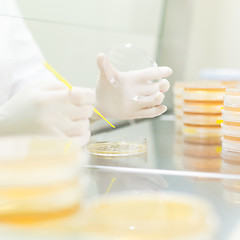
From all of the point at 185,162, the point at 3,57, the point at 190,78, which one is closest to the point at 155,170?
the point at 185,162

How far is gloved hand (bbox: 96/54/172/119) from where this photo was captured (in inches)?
39.8

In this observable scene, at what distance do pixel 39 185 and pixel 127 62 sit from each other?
632 mm

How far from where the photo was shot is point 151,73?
106 cm

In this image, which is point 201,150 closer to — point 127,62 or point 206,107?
point 206,107

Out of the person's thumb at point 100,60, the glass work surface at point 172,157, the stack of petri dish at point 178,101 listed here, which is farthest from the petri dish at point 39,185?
the stack of petri dish at point 178,101

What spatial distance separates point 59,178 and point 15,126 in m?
0.25

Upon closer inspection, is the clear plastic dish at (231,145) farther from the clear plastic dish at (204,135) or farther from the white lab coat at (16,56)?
the white lab coat at (16,56)

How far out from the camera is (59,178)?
0.48m

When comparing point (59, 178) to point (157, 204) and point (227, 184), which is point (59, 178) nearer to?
point (157, 204)

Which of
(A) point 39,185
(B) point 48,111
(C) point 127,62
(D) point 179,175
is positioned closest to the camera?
(A) point 39,185

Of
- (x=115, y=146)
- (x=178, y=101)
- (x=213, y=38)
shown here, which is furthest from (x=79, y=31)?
(x=213, y=38)

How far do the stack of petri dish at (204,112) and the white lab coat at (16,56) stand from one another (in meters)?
0.48

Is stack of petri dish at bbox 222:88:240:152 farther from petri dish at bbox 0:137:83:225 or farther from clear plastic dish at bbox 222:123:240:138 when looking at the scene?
petri dish at bbox 0:137:83:225

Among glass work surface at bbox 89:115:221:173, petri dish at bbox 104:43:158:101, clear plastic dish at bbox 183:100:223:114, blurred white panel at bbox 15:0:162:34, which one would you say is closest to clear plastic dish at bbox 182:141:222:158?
glass work surface at bbox 89:115:221:173
